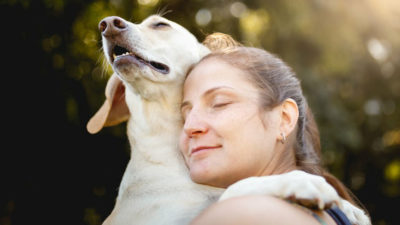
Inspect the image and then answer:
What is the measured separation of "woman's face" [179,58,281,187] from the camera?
1.98 metres

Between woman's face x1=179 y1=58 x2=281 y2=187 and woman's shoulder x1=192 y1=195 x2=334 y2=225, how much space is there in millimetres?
509

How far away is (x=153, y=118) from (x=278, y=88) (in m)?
0.75

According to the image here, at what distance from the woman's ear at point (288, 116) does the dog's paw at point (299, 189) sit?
1.53 ft

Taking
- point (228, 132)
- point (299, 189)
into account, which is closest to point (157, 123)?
point (228, 132)

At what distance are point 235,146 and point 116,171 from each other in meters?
3.81

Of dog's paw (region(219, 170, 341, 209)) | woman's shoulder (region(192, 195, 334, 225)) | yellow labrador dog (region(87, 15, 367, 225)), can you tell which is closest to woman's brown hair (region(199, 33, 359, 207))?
yellow labrador dog (region(87, 15, 367, 225))

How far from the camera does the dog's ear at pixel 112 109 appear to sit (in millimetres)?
2838

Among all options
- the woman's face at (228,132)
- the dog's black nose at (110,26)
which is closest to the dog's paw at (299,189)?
the woman's face at (228,132)

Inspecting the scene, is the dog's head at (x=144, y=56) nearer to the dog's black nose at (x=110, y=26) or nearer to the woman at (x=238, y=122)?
the dog's black nose at (x=110, y=26)

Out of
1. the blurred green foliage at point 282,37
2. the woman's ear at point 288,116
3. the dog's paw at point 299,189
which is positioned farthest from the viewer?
the blurred green foliage at point 282,37

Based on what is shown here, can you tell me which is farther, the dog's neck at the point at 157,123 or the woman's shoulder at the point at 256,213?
the dog's neck at the point at 157,123

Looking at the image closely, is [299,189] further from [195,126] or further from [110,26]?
[110,26]

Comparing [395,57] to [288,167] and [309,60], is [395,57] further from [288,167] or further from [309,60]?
[288,167]

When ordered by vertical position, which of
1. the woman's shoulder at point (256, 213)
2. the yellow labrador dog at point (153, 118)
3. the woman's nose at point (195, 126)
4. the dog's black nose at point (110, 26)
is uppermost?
the woman's shoulder at point (256, 213)
